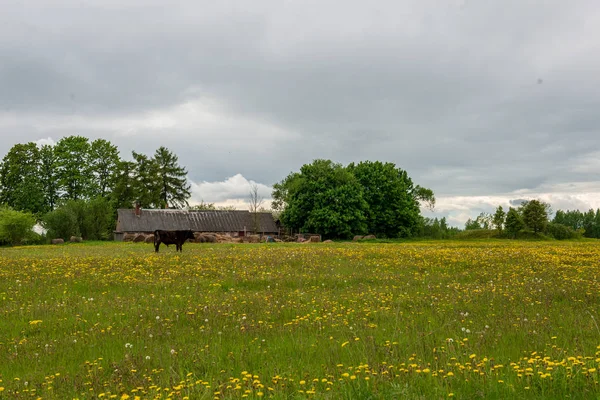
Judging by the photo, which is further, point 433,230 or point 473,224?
point 473,224

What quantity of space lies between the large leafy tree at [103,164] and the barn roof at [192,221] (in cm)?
891

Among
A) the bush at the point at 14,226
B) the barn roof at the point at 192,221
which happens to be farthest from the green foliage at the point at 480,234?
the bush at the point at 14,226

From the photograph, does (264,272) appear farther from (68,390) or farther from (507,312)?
(68,390)

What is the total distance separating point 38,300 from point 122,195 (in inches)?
3236

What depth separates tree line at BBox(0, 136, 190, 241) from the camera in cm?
7419

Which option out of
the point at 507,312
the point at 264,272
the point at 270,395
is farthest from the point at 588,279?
the point at 270,395

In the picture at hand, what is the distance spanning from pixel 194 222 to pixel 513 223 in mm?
61592

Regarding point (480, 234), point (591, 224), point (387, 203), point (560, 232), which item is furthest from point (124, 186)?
point (591, 224)

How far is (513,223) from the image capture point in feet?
279

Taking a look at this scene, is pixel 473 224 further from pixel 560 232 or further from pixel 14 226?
pixel 14 226

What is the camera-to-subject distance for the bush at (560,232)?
85250 millimetres

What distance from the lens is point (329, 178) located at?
79.3m

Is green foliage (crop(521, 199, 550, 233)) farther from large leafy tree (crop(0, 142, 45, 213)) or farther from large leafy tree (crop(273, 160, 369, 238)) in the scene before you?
large leafy tree (crop(0, 142, 45, 213))

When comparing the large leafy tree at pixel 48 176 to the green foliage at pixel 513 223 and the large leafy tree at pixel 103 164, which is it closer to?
the large leafy tree at pixel 103 164
